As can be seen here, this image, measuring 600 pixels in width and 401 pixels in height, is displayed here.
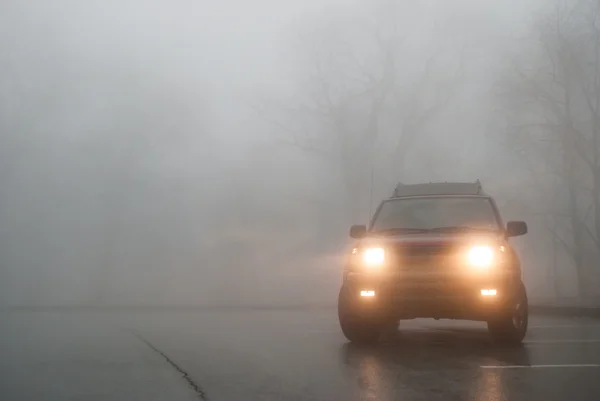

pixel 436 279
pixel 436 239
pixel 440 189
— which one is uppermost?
pixel 440 189

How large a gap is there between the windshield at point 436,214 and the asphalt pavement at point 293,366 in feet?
4.87

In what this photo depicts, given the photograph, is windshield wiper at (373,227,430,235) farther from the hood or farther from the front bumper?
the front bumper

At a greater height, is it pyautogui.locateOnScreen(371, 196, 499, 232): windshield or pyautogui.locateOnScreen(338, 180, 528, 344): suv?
pyautogui.locateOnScreen(371, 196, 499, 232): windshield

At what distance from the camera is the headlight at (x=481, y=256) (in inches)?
303

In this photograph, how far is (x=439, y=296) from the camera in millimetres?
7645

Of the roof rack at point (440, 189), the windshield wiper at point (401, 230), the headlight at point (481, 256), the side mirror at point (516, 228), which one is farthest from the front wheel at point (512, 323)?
the roof rack at point (440, 189)

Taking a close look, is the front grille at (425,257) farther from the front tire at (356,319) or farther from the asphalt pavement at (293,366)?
the asphalt pavement at (293,366)

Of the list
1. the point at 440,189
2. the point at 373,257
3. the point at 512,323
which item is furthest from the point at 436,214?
the point at 512,323

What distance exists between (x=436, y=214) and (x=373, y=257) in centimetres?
129

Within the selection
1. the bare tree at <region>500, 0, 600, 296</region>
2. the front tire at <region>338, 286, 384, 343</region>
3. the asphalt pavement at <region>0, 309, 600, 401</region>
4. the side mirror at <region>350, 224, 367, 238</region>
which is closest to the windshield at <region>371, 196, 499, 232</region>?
the side mirror at <region>350, 224, 367, 238</region>

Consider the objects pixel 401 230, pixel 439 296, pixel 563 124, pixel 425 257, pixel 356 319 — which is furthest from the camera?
pixel 563 124

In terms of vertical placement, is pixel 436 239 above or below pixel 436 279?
above

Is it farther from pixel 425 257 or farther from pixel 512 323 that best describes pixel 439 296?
pixel 512 323

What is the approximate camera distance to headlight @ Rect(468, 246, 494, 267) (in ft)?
25.2
